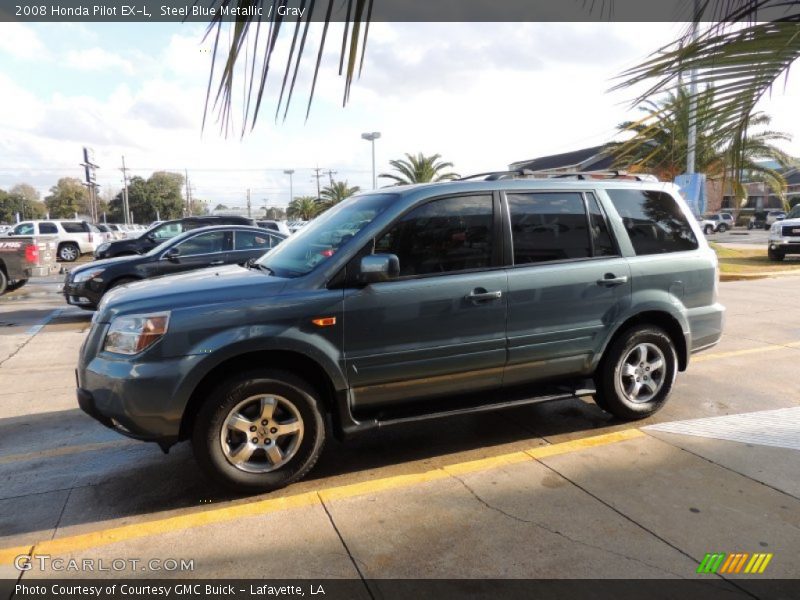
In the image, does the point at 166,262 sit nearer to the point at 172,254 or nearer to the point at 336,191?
the point at 172,254

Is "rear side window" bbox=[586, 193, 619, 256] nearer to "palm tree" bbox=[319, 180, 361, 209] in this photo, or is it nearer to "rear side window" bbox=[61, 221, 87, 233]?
"rear side window" bbox=[61, 221, 87, 233]

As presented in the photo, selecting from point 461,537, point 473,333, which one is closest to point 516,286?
point 473,333

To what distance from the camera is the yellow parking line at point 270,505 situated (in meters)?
→ 2.98

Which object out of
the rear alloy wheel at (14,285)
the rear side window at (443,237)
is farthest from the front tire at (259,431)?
the rear alloy wheel at (14,285)

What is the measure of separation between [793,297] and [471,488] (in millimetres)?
10406

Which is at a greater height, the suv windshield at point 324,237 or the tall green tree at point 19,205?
the tall green tree at point 19,205

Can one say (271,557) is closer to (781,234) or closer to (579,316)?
(579,316)

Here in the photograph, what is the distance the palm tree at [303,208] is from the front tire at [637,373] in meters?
52.4

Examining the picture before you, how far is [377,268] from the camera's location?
11.4 feet

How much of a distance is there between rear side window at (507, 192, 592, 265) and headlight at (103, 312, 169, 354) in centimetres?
237

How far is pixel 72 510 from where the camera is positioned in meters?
3.35

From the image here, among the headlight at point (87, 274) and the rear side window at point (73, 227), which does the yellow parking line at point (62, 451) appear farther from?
the rear side window at point (73, 227)

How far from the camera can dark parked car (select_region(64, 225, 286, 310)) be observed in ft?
30.0

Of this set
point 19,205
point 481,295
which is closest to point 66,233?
point 481,295
